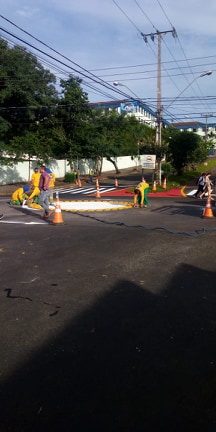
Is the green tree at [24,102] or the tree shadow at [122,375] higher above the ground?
the green tree at [24,102]

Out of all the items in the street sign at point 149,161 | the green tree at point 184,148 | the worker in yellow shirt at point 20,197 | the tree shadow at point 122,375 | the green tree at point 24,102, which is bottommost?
the tree shadow at point 122,375

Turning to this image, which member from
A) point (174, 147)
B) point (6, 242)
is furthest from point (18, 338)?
point (174, 147)

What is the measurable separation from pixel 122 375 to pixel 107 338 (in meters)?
0.71

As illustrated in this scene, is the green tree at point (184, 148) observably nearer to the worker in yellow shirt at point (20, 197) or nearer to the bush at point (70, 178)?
the bush at point (70, 178)

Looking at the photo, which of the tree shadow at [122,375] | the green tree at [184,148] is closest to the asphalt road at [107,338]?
the tree shadow at [122,375]

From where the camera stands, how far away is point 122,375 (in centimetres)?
331

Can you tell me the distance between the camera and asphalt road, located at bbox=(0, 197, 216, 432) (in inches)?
112

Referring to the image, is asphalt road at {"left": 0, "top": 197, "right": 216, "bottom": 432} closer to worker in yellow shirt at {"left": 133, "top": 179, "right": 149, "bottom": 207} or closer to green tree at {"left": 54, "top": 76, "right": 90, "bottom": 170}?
worker in yellow shirt at {"left": 133, "top": 179, "right": 149, "bottom": 207}

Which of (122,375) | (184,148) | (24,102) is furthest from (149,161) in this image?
(122,375)

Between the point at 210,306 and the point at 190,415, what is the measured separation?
2199 mm

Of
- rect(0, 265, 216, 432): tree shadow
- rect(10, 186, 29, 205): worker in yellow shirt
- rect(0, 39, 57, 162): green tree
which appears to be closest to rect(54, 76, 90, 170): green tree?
rect(0, 39, 57, 162): green tree

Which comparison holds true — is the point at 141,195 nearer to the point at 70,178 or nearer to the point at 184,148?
the point at 184,148

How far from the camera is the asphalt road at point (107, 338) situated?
2842 mm

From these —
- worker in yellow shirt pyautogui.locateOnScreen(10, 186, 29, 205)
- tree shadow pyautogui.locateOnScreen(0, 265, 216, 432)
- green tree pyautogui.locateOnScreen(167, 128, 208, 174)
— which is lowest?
tree shadow pyautogui.locateOnScreen(0, 265, 216, 432)
